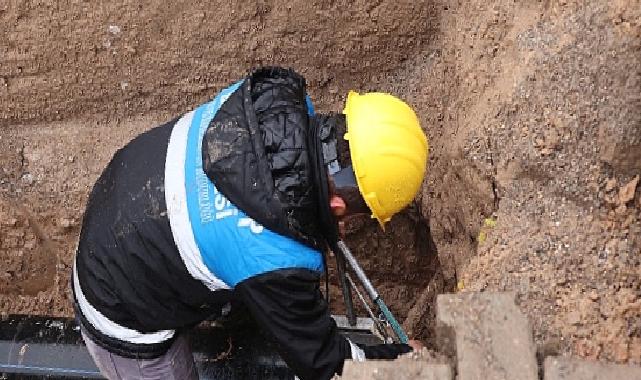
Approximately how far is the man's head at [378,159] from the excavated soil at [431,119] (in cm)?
35

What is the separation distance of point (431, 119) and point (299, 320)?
145cm

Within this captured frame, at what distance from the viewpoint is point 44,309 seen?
426cm

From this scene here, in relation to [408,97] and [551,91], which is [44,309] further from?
[551,91]

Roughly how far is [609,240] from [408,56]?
1.94 m

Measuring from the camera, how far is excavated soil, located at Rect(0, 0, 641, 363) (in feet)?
7.54

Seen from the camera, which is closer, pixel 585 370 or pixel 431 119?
pixel 585 370

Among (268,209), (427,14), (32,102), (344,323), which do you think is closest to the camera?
(268,209)

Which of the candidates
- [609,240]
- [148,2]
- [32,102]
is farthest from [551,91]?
[32,102]

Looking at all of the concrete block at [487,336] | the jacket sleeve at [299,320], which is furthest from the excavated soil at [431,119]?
the jacket sleeve at [299,320]

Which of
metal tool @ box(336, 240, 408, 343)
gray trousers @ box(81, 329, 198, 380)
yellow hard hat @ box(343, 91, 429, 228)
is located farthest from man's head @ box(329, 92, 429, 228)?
gray trousers @ box(81, 329, 198, 380)

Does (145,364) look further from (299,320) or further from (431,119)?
(431,119)

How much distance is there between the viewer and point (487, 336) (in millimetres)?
1844

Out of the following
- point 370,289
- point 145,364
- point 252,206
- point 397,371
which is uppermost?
point 252,206

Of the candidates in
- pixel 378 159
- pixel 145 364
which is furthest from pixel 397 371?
pixel 145 364
